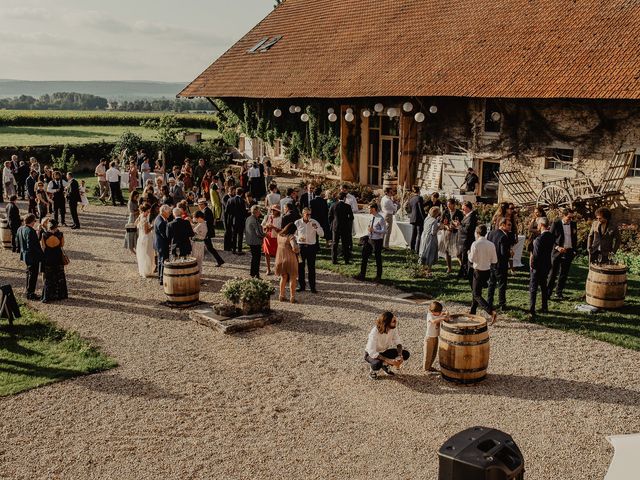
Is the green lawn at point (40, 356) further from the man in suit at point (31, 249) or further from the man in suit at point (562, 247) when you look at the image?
the man in suit at point (562, 247)

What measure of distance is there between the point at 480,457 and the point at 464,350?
4.61 meters

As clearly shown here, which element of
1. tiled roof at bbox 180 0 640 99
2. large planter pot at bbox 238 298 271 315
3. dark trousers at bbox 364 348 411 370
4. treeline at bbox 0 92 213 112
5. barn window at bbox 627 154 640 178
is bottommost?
dark trousers at bbox 364 348 411 370

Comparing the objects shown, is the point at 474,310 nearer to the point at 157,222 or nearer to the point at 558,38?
the point at 157,222

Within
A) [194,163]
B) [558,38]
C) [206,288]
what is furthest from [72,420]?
[194,163]

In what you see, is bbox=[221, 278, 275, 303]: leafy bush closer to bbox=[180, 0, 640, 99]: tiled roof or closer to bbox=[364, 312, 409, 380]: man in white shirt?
bbox=[364, 312, 409, 380]: man in white shirt

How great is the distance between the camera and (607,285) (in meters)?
12.4

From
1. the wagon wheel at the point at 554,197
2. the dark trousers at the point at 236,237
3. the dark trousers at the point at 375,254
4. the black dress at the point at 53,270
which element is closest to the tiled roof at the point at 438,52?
the wagon wheel at the point at 554,197

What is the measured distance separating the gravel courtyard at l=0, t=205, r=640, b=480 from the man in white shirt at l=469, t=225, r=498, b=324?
0.62 metres

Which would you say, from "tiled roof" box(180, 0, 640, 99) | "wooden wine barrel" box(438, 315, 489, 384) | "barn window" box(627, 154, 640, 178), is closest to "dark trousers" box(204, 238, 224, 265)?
"wooden wine barrel" box(438, 315, 489, 384)

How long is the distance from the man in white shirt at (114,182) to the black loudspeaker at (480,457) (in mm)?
22079

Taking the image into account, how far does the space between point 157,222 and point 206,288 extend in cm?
182

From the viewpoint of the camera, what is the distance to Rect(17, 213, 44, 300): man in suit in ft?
43.7

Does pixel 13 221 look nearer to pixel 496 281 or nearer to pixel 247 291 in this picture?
pixel 247 291

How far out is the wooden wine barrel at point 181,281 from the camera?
42.2ft
